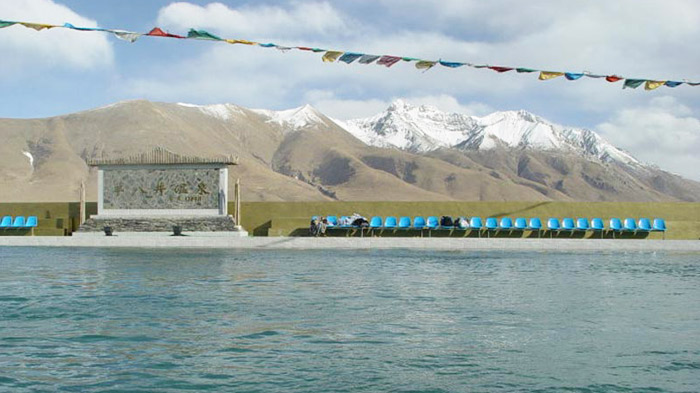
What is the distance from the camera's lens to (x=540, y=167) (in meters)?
128

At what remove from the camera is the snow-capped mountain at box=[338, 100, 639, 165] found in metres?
156

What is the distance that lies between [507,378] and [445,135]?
170391 mm

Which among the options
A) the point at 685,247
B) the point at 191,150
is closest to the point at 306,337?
the point at 685,247

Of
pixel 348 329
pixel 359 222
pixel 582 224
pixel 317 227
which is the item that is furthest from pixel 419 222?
pixel 348 329

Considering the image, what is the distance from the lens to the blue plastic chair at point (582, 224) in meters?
25.1

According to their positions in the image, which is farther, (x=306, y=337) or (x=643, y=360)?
(x=306, y=337)

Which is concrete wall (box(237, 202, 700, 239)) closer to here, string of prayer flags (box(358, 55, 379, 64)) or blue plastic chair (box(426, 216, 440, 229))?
blue plastic chair (box(426, 216, 440, 229))

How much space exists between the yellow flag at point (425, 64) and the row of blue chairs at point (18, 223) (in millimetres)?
17248

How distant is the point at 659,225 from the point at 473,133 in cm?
14314

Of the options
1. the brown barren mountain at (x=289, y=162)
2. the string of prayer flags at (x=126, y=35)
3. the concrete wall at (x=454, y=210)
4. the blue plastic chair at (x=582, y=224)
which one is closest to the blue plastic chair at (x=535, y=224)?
the blue plastic chair at (x=582, y=224)

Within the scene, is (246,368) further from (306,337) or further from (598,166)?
(598,166)

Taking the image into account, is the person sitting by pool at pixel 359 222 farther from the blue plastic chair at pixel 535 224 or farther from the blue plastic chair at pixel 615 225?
the blue plastic chair at pixel 615 225

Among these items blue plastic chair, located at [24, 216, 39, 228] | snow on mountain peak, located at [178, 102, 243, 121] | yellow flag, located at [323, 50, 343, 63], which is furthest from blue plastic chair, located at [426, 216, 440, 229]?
snow on mountain peak, located at [178, 102, 243, 121]

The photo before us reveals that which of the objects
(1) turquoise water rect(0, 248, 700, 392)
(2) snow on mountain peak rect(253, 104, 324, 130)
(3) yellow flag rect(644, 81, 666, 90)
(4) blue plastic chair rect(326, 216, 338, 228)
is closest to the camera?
(1) turquoise water rect(0, 248, 700, 392)
